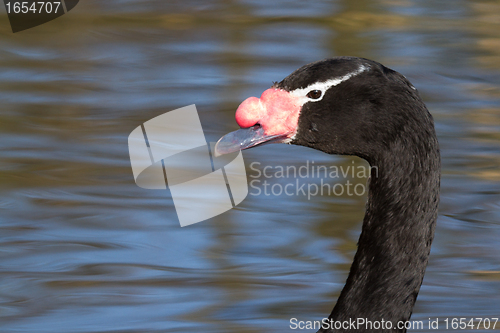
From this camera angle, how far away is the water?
5254 mm

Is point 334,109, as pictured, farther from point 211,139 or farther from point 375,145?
point 211,139

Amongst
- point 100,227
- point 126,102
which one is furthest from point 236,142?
point 126,102

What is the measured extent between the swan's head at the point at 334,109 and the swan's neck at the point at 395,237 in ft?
0.47

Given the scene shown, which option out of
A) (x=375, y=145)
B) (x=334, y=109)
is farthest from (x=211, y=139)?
(x=375, y=145)

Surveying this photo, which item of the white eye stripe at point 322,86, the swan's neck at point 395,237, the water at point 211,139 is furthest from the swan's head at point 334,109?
the water at point 211,139

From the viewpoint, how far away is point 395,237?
3857 millimetres

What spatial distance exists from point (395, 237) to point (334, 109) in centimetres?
63

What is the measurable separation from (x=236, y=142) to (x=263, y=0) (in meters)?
7.10

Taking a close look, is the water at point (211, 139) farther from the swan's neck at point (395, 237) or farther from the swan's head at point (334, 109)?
the swan's head at point (334, 109)

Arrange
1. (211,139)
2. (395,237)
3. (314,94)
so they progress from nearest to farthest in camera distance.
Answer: (395,237) < (314,94) < (211,139)

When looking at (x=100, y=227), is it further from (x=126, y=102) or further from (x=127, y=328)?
(x=126, y=102)

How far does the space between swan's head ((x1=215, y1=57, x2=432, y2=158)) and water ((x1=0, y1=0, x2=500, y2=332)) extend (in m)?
1.39

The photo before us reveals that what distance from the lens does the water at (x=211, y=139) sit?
207 inches

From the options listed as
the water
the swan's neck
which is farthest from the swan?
the water
